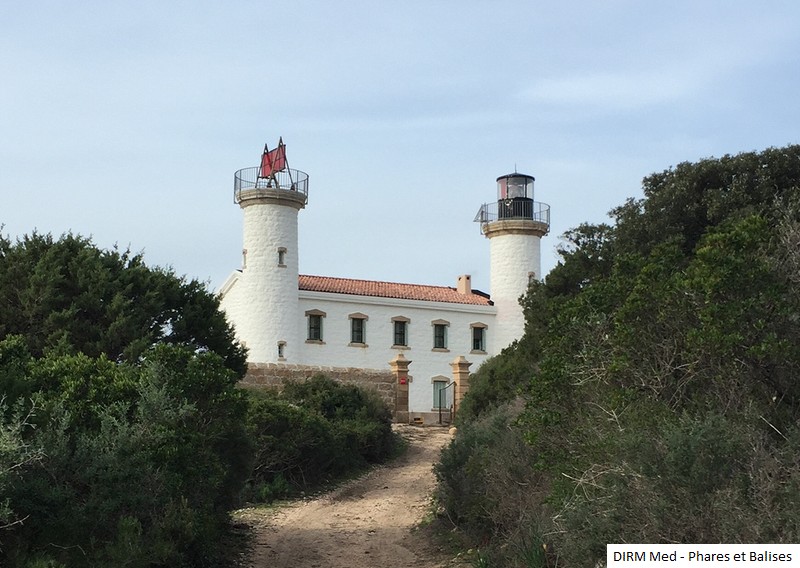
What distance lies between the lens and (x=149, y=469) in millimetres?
10539

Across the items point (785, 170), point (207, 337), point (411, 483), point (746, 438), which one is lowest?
point (411, 483)

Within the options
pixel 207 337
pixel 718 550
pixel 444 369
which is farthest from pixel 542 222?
pixel 718 550

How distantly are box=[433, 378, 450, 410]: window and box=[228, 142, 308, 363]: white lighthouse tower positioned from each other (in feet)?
20.9

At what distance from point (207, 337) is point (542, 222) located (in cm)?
2910

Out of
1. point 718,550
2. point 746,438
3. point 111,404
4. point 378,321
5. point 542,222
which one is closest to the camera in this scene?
point 718,550

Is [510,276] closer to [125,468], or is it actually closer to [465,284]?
[465,284]

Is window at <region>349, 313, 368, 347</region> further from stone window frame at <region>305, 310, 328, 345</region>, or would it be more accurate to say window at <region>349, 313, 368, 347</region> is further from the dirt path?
the dirt path

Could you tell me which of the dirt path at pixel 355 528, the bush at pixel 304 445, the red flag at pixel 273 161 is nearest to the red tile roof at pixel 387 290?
the red flag at pixel 273 161

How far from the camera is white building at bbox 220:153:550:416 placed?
3972 centimetres

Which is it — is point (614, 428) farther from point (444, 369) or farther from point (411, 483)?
point (444, 369)

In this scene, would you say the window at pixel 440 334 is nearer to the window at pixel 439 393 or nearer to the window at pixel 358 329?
the window at pixel 439 393

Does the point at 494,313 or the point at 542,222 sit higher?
the point at 542,222

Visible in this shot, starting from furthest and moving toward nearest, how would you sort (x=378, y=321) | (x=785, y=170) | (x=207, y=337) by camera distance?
(x=378, y=321), (x=785, y=170), (x=207, y=337)

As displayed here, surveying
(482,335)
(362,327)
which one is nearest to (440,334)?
(482,335)
